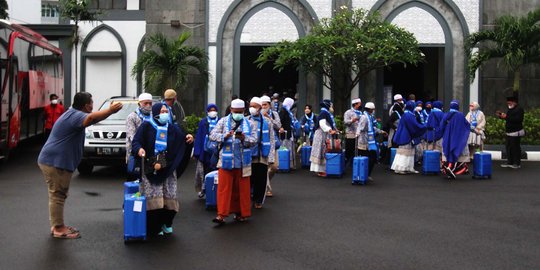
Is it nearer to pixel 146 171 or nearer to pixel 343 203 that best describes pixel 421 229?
pixel 343 203

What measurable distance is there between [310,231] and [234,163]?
4.55 ft

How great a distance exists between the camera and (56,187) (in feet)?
27.5

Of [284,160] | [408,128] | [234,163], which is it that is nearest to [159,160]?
[234,163]

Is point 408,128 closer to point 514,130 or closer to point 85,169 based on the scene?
point 514,130

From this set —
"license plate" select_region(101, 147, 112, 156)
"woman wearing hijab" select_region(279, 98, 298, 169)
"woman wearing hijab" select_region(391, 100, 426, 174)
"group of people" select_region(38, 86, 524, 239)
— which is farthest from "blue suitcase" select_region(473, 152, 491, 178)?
"license plate" select_region(101, 147, 112, 156)

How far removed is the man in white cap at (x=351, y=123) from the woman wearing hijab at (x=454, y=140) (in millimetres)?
1962

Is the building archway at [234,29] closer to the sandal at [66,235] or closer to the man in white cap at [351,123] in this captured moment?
the man in white cap at [351,123]

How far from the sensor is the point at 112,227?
30.0 ft

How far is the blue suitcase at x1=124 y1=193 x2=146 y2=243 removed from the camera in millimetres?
8062

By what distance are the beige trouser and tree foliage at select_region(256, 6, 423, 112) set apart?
1321 cm

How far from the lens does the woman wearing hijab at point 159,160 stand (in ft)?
27.2

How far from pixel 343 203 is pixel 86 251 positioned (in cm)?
485

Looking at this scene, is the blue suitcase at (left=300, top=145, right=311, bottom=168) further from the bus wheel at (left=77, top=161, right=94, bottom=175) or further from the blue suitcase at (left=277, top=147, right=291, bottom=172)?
the bus wheel at (left=77, top=161, right=94, bottom=175)

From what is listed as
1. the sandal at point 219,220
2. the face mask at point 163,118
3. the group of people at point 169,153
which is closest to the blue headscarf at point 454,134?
the group of people at point 169,153
